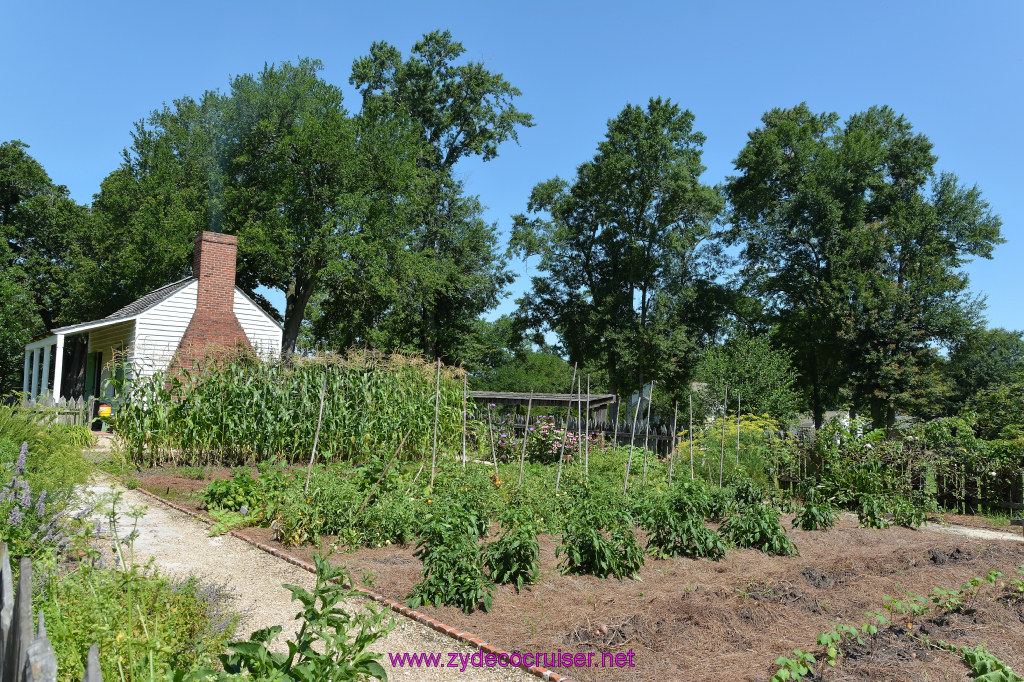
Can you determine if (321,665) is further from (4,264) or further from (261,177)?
(4,264)

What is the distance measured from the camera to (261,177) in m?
27.8

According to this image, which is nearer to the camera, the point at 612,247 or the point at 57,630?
the point at 57,630

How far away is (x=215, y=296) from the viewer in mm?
18875

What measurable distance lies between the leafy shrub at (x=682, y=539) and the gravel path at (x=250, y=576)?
3.03 meters

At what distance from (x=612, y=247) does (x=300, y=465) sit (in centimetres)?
2319

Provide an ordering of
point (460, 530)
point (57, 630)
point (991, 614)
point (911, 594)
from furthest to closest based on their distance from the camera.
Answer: point (460, 530)
point (911, 594)
point (991, 614)
point (57, 630)

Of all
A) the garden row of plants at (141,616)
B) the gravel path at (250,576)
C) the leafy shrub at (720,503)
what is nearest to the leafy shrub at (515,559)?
the gravel path at (250,576)

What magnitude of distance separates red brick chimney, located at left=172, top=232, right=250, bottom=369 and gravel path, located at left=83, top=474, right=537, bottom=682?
32.9 ft

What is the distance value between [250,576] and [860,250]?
29.0 metres

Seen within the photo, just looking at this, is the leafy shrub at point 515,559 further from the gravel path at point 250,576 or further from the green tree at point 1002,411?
the green tree at point 1002,411

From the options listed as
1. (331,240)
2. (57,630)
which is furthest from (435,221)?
(57,630)

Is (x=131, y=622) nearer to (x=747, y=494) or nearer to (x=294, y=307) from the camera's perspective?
(x=747, y=494)

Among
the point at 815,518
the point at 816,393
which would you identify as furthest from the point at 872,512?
the point at 816,393

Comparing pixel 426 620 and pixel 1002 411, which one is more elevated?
pixel 1002 411
